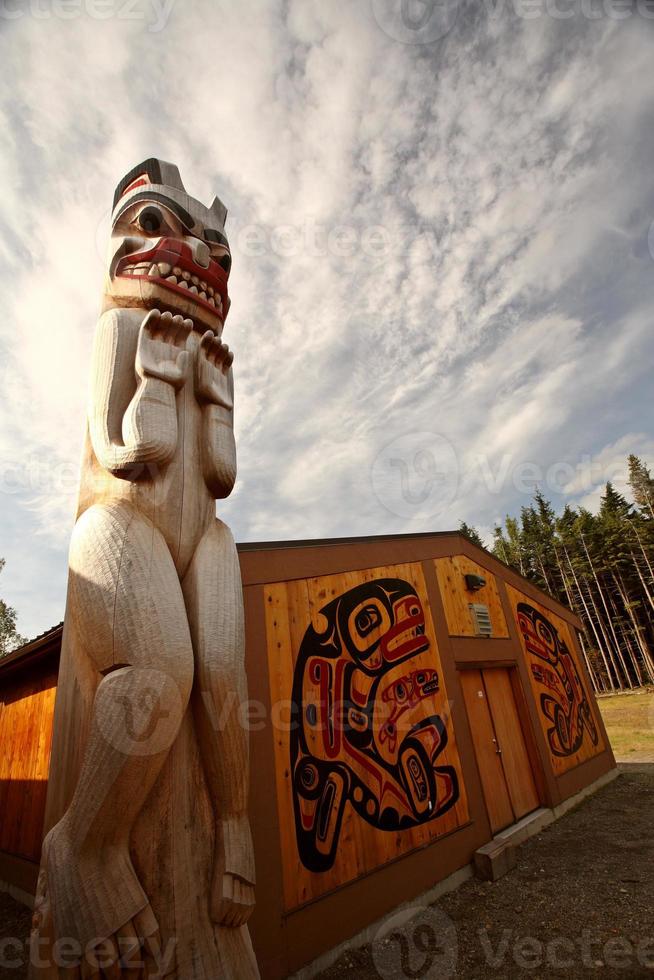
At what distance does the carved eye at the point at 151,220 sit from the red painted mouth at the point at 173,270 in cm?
25

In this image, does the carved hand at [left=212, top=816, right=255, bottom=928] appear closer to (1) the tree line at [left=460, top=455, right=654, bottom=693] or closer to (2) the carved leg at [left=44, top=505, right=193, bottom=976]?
(2) the carved leg at [left=44, top=505, right=193, bottom=976]

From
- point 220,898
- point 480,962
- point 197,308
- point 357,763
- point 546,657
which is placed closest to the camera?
point 220,898

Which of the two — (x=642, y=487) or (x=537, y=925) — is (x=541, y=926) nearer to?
(x=537, y=925)

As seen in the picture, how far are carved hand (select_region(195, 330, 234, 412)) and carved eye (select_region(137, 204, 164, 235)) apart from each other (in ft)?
3.09

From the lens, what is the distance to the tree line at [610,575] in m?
29.5

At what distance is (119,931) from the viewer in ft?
5.23

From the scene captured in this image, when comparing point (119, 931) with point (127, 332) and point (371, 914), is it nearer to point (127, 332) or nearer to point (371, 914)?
point (127, 332)

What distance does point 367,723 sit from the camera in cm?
464

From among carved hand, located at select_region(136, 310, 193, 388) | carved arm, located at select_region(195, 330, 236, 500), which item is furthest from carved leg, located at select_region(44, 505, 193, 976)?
carved hand, located at select_region(136, 310, 193, 388)

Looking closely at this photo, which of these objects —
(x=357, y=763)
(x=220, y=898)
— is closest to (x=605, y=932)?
(x=357, y=763)

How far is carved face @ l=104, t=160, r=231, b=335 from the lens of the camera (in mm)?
3008

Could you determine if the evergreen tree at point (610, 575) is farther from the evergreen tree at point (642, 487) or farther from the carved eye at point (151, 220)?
the carved eye at point (151, 220)

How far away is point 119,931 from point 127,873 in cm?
15

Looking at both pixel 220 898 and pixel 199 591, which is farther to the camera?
pixel 199 591
